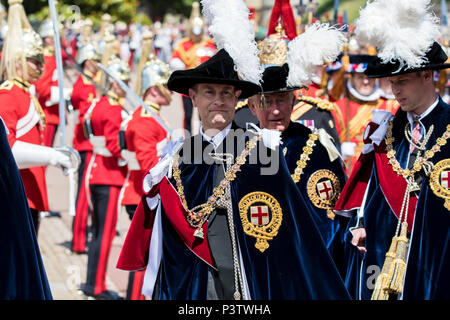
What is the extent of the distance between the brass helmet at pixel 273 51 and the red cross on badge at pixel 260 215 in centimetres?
160

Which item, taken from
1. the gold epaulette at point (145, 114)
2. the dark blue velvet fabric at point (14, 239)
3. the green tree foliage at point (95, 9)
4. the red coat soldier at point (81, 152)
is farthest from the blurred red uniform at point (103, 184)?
the green tree foliage at point (95, 9)

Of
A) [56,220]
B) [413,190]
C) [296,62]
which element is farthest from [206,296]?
[56,220]

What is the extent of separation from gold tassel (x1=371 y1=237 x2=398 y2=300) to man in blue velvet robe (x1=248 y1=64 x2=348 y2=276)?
0.71 m

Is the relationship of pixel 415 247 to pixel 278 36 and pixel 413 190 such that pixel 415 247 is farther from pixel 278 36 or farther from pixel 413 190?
pixel 278 36

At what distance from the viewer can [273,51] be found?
5488mm

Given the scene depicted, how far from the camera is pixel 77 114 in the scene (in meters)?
8.87

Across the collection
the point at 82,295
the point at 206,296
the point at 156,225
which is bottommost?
the point at 82,295

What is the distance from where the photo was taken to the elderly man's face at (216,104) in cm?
417

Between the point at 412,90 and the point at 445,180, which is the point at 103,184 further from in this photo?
the point at 445,180

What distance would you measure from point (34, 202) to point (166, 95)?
6.01 feet

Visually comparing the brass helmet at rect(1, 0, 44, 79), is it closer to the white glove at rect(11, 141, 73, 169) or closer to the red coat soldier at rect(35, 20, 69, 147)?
the white glove at rect(11, 141, 73, 169)

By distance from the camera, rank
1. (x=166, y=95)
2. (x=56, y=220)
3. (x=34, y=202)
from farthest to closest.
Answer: (x=56, y=220) < (x=166, y=95) < (x=34, y=202)

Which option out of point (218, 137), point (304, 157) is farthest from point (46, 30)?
point (218, 137)

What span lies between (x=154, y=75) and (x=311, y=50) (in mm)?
2324
